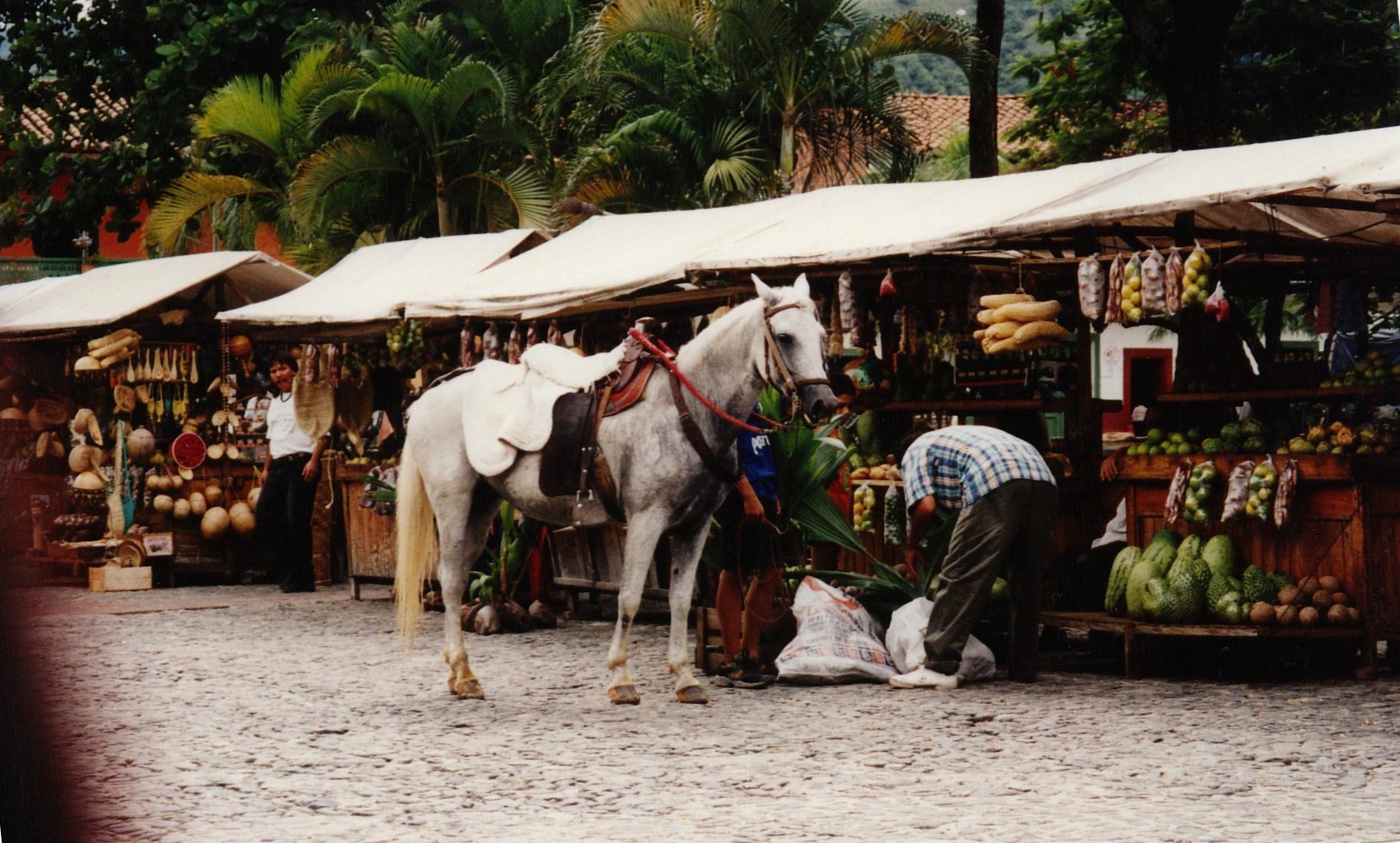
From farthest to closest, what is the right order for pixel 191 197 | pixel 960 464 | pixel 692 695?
pixel 191 197
pixel 960 464
pixel 692 695

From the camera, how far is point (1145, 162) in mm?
8062

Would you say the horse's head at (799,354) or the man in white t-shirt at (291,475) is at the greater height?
the horse's head at (799,354)

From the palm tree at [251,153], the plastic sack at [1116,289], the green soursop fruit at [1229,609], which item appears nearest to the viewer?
the plastic sack at [1116,289]

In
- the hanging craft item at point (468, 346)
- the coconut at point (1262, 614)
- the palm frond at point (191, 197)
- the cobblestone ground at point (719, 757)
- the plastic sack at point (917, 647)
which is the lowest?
the cobblestone ground at point (719, 757)

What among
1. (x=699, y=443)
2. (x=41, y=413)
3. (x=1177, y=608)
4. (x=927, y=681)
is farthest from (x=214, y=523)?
(x=41, y=413)

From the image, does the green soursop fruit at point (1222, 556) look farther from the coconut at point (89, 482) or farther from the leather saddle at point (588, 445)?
the coconut at point (89, 482)

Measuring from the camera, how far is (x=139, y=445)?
45.7ft

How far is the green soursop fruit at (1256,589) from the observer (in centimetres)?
803

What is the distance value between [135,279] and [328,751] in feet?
26.0

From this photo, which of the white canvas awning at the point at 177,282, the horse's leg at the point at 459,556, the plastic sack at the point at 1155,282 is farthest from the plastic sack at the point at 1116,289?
the white canvas awning at the point at 177,282

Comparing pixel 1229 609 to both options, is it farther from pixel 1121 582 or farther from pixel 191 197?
pixel 191 197

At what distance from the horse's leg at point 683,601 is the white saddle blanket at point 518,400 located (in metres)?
0.82

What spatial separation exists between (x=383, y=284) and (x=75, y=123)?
8681mm

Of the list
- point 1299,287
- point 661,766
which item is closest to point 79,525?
point 661,766
